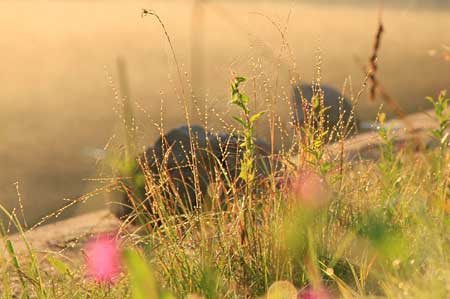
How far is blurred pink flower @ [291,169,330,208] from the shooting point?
2787mm

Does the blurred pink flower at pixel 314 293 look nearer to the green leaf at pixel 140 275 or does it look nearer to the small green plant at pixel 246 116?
the small green plant at pixel 246 116

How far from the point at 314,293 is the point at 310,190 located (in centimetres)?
44

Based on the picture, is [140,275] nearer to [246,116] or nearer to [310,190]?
[246,116]

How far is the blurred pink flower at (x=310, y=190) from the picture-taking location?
110 inches

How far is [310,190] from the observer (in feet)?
9.21

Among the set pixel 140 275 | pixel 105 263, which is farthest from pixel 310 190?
pixel 140 275

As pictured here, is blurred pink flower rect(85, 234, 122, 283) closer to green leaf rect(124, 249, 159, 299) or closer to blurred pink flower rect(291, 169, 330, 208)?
blurred pink flower rect(291, 169, 330, 208)

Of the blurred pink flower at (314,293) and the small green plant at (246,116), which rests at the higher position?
the small green plant at (246,116)

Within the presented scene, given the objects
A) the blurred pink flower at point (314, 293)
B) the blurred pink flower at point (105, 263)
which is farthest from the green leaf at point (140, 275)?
the blurred pink flower at point (105, 263)

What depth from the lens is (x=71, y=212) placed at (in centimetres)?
541

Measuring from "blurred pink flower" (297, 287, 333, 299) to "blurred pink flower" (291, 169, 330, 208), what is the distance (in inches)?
12.2

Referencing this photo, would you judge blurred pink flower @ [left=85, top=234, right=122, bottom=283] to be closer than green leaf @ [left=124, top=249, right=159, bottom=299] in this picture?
No

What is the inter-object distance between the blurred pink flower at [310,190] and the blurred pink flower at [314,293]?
12.2 inches

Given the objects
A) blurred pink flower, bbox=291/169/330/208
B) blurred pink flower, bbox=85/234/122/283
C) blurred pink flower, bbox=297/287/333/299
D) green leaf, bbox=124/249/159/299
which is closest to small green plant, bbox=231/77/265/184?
blurred pink flower, bbox=291/169/330/208
